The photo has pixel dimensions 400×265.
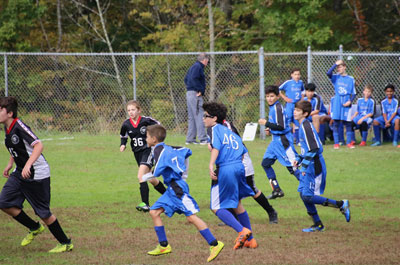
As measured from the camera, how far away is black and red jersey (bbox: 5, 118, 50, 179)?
6.94m

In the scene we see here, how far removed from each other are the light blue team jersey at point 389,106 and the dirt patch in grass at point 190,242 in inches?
314

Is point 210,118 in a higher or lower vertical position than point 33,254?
higher

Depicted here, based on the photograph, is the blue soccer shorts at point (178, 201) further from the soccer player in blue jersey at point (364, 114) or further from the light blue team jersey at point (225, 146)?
the soccer player in blue jersey at point (364, 114)

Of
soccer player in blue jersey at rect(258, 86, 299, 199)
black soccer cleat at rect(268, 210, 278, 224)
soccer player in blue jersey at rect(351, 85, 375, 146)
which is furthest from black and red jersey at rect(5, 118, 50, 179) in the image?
soccer player in blue jersey at rect(351, 85, 375, 146)

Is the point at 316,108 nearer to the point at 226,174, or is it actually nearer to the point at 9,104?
the point at 226,174

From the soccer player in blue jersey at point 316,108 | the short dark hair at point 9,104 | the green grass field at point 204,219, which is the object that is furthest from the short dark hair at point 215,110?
the soccer player in blue jersey at point 316,108

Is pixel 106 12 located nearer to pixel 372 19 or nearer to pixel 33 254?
pixel 372 19

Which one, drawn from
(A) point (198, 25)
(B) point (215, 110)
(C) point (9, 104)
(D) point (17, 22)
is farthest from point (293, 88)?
(D) point (17, 22)

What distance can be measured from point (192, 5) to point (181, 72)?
21.7 feet

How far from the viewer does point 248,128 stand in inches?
663

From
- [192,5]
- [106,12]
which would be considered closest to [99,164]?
[192,5]

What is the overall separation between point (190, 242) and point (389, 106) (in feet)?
33.5

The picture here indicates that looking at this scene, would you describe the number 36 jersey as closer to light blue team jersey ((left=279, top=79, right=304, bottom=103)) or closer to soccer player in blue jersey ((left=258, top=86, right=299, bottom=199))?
soccer player in blue jersey ((left=258, top=86, right=299, bottom=199))

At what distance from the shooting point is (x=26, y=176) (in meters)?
6.82
